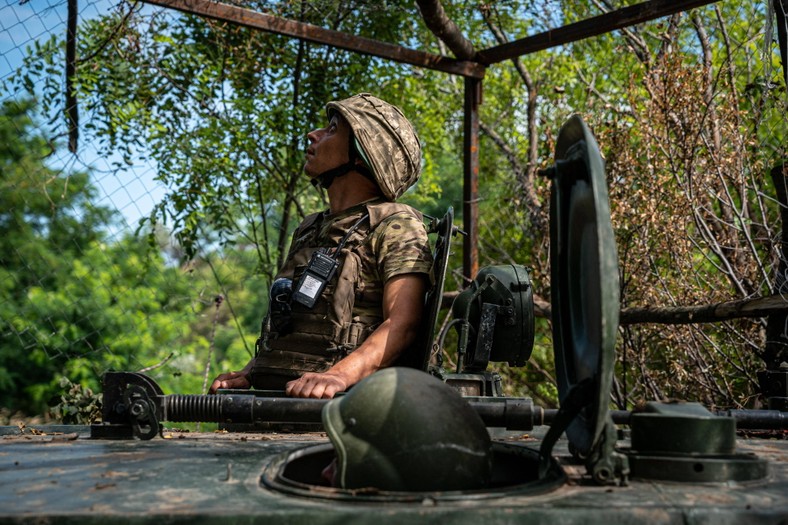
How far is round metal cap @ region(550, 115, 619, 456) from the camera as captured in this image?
1.81 m

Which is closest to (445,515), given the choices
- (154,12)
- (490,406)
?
(490,406)

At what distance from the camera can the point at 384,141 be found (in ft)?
13.0

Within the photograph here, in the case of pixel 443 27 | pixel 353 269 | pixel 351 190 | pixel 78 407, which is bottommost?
pixel 78 407

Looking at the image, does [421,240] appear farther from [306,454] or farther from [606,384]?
[606,384]

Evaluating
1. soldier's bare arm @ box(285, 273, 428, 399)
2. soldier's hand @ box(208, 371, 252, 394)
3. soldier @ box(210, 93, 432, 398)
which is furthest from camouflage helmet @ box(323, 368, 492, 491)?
soldier's hand @ box(208, 371, 252, 394)

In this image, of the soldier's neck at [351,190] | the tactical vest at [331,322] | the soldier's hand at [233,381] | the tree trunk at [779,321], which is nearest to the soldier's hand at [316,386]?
the tactical vest at [331,322]

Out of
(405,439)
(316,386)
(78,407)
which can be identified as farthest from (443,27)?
(405,439)

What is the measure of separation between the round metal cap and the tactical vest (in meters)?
1.27

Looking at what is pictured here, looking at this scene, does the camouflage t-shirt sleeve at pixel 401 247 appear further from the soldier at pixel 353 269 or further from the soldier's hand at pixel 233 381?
the soldier's hand at pixel 233 381

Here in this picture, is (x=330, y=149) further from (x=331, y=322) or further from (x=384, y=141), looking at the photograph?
(x=331, y=322)

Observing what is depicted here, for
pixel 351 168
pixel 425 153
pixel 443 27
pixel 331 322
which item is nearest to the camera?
pixel 331 322

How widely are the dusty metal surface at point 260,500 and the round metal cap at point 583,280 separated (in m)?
0.21

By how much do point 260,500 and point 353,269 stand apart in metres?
1.99

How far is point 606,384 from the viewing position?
6.09 feet
